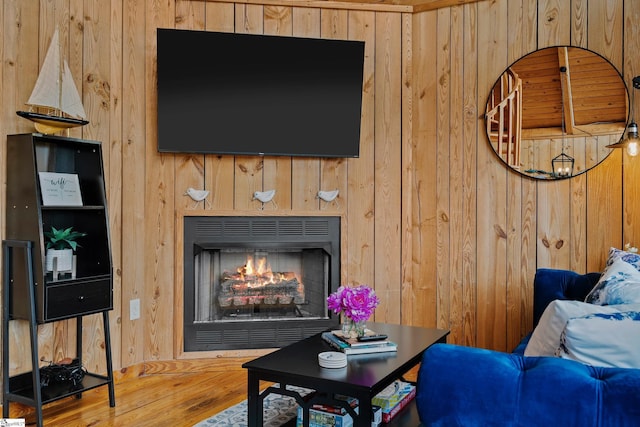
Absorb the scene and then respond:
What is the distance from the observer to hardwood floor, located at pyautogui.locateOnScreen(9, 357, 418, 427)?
9.29 ft

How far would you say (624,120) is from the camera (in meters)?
3.38

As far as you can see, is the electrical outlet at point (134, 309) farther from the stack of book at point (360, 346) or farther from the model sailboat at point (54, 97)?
the stack of book at point (360, 346)

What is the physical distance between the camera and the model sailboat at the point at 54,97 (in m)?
2.83

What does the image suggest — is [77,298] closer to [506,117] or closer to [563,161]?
[506,117]

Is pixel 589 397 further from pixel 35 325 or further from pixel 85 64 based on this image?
pixel 85 64

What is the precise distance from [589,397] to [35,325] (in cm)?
240

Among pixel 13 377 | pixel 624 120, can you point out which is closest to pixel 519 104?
pixel 624 120

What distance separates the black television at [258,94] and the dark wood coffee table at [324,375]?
163cm

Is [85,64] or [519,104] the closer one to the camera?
[85,64]

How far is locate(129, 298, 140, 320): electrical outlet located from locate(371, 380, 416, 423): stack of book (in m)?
1.77

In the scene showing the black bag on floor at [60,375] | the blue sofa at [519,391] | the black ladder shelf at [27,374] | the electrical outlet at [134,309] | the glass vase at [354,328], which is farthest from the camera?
the electrical outlet at [134,309]

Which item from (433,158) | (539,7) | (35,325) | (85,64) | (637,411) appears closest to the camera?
(637,411)

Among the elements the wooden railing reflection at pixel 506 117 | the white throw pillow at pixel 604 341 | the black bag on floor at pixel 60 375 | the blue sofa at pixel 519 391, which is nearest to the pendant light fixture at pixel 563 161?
the wooden railing reflection at pixel 506 117

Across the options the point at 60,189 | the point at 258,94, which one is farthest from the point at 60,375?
the point at 258,94
